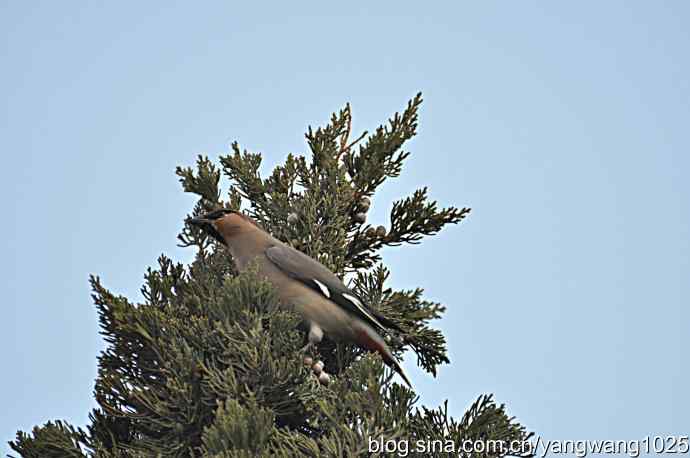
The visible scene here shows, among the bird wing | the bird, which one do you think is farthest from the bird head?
the bird wing

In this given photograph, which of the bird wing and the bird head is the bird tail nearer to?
the bird wing

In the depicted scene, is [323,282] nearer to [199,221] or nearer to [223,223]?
[223,223]

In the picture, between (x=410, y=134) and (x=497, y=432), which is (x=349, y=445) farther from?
(x=410, y=134)

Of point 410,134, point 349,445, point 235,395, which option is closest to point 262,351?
point 235,395

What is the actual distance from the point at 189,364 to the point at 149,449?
381mm

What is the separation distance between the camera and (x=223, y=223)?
519 cm

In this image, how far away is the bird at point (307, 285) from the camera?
186 inches

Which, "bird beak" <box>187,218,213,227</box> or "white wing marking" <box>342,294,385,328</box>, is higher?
"bird beak" <box>187,218,213,227</box>

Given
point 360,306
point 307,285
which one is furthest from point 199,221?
point 360,306

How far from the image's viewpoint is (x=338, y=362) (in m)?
4.75

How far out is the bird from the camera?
472cm

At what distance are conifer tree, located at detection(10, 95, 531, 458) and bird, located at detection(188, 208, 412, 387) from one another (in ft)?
0.40

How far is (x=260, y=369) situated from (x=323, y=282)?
1195mm

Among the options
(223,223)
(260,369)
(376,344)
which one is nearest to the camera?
(260,369)
